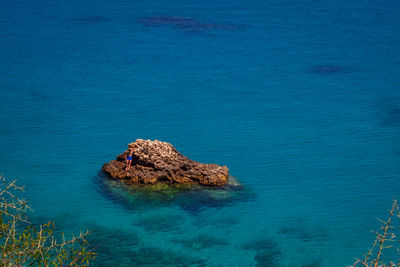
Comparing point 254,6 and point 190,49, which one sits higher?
point 254,6

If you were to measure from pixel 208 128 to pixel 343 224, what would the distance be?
10.2m

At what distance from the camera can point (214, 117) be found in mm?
29219

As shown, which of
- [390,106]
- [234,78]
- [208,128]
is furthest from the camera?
[234,78]

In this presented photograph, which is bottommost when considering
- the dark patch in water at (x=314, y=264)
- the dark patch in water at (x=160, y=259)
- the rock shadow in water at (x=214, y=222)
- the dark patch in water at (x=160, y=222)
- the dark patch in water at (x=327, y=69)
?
the dark patch in water at (x=160, y=259)

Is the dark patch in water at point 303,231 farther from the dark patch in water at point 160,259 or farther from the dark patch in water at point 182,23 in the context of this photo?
the dark patch in water at point 182,23

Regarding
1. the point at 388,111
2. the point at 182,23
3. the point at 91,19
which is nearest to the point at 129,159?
the point at 388,111

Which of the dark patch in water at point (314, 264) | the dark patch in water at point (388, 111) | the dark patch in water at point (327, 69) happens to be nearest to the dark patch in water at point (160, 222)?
the dark patch in water at point (314, 264)

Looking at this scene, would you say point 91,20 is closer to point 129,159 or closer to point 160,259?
point 129,159

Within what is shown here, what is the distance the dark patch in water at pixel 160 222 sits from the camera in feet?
61.7

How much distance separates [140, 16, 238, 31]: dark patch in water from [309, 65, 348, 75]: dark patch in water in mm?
9866

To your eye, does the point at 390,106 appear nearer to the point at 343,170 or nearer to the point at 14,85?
the point at 343,170

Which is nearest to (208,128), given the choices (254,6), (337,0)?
(254,6)

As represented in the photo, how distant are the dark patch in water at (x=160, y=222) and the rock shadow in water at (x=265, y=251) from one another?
2.62 metres

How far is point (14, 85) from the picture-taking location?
32.0m
